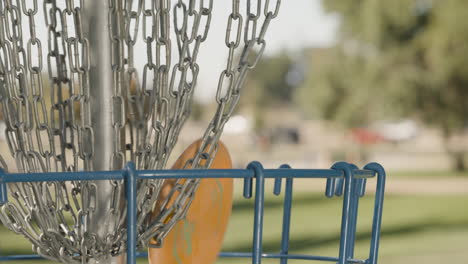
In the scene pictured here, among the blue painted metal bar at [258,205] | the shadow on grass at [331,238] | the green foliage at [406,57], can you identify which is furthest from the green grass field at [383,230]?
the blue painted metal bar at [258,205]

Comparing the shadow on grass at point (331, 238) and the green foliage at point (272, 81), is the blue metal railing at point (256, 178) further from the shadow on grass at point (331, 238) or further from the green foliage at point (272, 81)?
the green foliage at point (272, 81)

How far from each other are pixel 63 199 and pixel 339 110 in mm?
9990

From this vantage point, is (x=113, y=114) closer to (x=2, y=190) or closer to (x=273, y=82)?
(x=2, y=190)

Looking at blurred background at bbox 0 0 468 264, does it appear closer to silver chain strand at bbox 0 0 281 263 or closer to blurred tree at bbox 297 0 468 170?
blurred tree at bbox 297 0 468 170

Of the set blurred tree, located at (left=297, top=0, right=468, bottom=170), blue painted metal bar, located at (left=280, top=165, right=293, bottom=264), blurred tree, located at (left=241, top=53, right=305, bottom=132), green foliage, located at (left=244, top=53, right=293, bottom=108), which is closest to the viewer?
blue painted metal bar, located at (left=280, top=165, right=293, bottom=264)

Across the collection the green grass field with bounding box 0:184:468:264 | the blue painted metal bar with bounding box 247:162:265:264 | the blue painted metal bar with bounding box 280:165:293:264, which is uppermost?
the blue painted metal bar with bounding box 247:162:265:264

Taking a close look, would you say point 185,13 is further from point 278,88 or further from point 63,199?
point 278,88

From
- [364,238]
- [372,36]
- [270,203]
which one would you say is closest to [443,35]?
[372,36]

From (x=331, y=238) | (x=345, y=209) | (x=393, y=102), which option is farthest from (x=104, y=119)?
(x=393, y=102)

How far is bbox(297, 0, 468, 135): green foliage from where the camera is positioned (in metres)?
8.64

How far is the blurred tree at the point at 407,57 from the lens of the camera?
864 cm

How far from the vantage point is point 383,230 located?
6945 mm

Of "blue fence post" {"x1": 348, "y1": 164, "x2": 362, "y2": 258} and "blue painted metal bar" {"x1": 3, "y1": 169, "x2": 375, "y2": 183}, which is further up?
"blue painted metal bar" {"x1": 3, "y1": 169, "x2": 375, "y2": 183}

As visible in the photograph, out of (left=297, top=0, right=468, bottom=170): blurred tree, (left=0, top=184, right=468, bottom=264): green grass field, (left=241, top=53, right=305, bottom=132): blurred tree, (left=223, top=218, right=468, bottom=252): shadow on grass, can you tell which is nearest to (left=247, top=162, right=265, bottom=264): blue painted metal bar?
(left=0, top=184, right=468, bottom=264): green grass field
